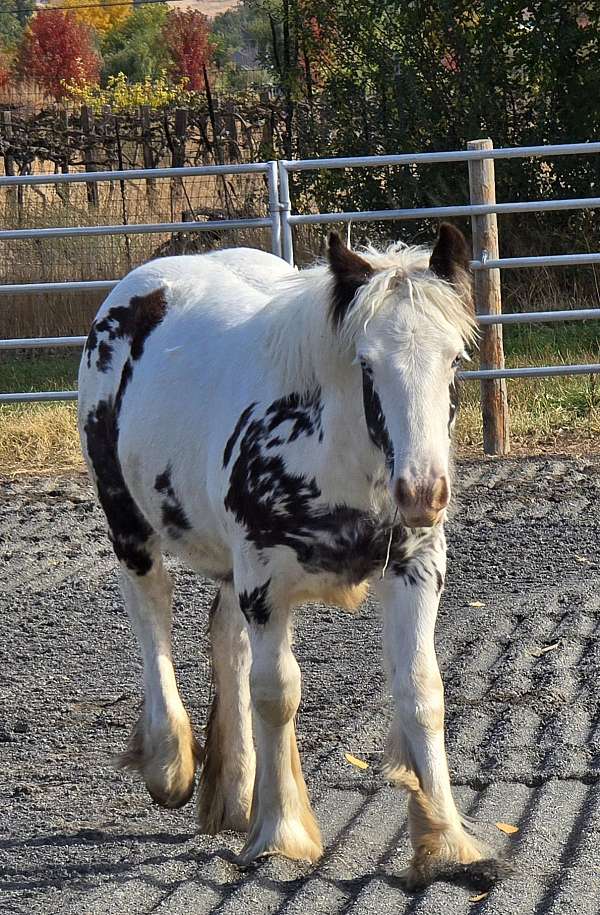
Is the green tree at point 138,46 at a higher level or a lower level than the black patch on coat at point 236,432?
higher

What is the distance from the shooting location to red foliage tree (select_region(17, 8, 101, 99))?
4259cm

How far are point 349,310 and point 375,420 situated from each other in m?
0.26

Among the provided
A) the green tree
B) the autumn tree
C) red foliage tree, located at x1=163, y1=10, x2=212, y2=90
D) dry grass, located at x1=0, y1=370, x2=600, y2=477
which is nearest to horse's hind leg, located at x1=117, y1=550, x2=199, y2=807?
dry grass, located at x1=0, y1=370, x2=600, y2=477

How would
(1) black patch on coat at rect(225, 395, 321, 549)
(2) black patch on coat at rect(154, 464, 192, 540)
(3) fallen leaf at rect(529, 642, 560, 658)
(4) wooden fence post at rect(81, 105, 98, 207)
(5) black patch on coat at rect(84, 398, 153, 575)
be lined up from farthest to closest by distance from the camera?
1. (4) wooden fence post at rect(81, 105, 98, 207)
2. (3) fallen leaf at rect(529, 642, 560, 658)
3. (5) black patch on coat at rect(84, 398, 153, 575)
4. (2) black patch on coat at rect(154, 464, 192, 540)
5. (1) black patch on coat at rect(225, 395, 321, 549)

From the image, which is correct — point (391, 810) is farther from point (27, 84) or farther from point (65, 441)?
point (27, 84)

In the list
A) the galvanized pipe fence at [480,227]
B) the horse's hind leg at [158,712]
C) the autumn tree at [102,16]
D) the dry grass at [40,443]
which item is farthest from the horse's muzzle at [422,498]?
the autumn tree at [102,16]

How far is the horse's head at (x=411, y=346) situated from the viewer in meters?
2.66

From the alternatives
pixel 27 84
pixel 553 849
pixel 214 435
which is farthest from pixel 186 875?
pixel 27 84

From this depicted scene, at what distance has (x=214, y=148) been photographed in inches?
573

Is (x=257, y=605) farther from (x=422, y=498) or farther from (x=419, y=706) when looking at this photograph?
(x=422, y=498)

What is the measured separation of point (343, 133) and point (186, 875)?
914 cm

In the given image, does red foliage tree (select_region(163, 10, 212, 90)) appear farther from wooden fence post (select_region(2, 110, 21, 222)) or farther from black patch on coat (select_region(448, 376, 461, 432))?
black patch on coat (select_region(448, 376, 461, 432))

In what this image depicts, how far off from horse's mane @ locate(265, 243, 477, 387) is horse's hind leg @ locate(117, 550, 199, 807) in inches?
41.1

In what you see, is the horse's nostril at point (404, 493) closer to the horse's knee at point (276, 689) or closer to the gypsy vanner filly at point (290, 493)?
the gypsy vanner filly at point (290, 493)
